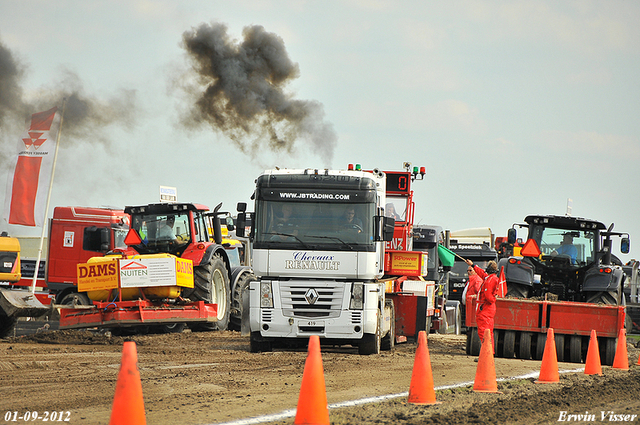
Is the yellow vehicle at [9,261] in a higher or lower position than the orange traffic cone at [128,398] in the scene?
higher

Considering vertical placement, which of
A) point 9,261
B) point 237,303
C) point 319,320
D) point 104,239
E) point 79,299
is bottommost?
point 319,320

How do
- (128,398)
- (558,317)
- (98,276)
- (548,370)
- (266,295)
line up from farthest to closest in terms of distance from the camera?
(98,276)
(558,317)
(266,295)
(548,370)
(128,398)

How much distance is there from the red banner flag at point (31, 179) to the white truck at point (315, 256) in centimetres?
972

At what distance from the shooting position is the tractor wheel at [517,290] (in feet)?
49.4

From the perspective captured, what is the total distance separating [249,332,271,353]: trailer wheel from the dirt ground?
22 centimetres

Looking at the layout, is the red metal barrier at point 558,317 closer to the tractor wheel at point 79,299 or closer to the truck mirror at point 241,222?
the truck mirror at point 241,222

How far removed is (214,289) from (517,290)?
22.6 feet

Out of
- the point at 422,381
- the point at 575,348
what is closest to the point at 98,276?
the point at 422,381

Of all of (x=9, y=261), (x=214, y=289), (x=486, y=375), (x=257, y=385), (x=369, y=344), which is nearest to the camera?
(x=486, y=375)

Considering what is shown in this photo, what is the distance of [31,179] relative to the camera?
66.0ft

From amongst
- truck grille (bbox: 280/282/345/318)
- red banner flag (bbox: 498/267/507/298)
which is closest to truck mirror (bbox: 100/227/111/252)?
truck grille (bbox: 280/282/345/318)

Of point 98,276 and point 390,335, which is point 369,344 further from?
point 98,276

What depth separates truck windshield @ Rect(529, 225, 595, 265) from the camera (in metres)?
15.6

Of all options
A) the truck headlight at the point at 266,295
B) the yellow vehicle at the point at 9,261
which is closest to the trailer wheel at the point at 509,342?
the truck headlight at the point at 266,295
